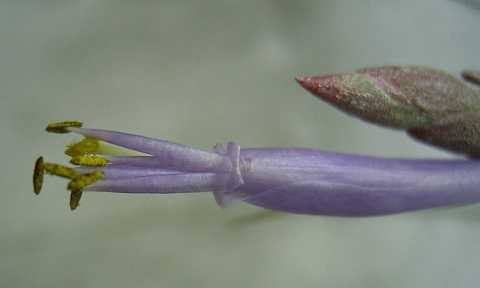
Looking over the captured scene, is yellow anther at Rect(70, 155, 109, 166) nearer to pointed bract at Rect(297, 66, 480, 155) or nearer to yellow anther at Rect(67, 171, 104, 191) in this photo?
yellow anther at Rect(67, 171, 104, 191)

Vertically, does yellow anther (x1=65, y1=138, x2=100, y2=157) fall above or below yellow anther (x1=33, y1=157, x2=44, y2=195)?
above

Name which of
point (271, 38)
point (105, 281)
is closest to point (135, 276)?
point (105, 281)

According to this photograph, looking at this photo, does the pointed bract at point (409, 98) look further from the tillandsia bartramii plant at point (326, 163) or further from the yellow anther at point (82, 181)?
the yellow anther at point (82, 181)

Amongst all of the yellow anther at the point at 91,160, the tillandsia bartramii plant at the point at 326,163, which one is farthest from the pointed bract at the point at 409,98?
the yellow anther at the point at 91,160

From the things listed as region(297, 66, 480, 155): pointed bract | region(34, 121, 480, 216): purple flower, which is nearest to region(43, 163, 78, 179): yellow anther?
region(34, 121, 480, 216): purple flower

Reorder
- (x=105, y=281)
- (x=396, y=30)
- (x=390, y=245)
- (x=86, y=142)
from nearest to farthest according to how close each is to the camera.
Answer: (x=86, y=142)
(x=105, y=281)
(x=390, y=245)
(x=396, y=30)

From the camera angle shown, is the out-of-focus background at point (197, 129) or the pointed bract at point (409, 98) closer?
the pointed bract at point (409, 98)

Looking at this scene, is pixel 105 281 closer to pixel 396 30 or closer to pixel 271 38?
pixel 271 38
